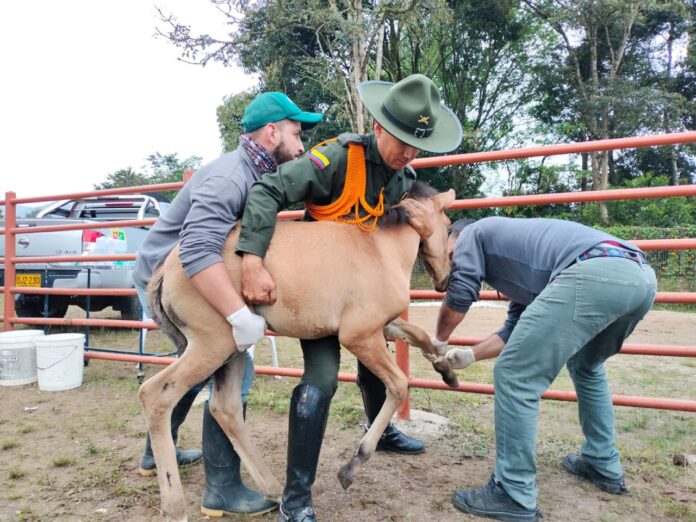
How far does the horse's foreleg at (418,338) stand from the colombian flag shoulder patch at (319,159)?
0.89 m

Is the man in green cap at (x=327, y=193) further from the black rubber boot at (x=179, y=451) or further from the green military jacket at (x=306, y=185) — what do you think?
the black rubber boot at (x=179, y=451)

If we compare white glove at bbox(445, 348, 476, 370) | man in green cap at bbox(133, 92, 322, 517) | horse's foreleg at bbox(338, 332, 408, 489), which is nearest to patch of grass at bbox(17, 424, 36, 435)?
man in green cap at bbox(133, 92, 322, 517)

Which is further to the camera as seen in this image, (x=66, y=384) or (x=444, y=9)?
(x=444, y=9)

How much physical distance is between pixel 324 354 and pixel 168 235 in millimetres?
974

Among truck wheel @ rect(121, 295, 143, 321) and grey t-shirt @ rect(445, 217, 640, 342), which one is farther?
truck wheel @ rect(121, 295, 143, 321)

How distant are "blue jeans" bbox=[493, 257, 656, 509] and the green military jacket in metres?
0.86

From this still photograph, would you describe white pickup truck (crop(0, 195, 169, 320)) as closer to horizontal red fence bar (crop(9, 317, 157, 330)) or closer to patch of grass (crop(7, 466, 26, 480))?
horizontal red fence bar (crop(9, 317, 157, 330))

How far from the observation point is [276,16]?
14.9 meters

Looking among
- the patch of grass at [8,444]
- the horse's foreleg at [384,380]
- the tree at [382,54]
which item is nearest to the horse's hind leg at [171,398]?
the horse's foreleg at [384,380]

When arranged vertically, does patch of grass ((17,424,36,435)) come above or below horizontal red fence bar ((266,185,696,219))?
below

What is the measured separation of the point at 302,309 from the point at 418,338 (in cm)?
78

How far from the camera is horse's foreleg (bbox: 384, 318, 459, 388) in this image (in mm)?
2681

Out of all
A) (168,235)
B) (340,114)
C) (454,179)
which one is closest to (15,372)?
(168,235)

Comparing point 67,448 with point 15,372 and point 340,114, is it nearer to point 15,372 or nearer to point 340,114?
point 15,372
